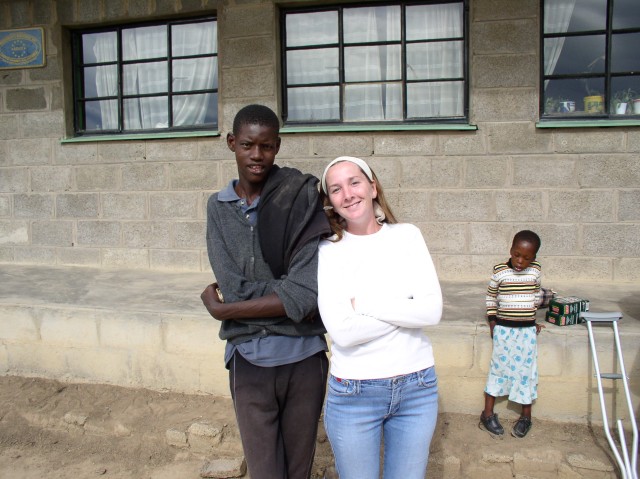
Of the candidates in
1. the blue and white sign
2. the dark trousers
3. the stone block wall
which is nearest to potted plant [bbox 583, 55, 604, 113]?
the stone block wall

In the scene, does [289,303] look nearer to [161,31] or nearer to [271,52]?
[271,52]

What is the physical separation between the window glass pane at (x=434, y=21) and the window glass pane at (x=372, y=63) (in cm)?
24

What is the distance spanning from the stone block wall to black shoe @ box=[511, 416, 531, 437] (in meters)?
1.88

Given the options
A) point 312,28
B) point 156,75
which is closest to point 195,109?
point 156,75

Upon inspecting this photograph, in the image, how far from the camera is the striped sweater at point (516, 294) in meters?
3.15

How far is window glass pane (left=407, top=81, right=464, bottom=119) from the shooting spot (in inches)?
201

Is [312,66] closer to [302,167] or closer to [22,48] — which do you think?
[302,167]

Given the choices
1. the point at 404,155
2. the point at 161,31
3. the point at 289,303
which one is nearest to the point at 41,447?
the point at 289,303

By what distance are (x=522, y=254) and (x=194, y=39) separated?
4.15 m

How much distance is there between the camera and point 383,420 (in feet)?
6.21

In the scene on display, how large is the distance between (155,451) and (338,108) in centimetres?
346

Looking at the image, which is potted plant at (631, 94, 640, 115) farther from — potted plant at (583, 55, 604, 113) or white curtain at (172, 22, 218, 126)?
white curtain at (172, 22, 218, 126)

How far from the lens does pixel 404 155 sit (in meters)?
5.07

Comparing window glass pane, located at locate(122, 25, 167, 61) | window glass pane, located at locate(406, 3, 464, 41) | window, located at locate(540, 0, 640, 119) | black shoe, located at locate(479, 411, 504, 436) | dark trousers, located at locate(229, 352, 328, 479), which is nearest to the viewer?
dark trousers, located at locate(229, 352, 328, 479)
